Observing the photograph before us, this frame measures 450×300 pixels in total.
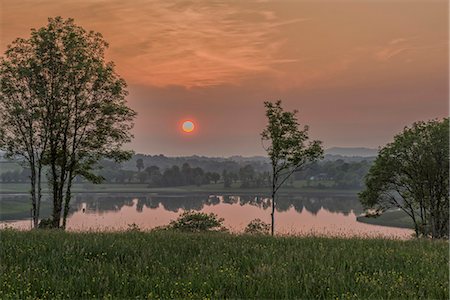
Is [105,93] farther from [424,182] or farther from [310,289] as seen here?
[424,182]

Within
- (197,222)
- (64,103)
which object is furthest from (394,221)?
(64,103)

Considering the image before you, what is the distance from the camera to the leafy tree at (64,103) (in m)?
35.4

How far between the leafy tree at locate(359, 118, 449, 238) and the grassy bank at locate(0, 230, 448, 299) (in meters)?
43.3

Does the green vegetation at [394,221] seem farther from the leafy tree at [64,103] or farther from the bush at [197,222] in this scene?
the leafy tree at [64,103]

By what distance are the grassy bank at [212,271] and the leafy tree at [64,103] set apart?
87.2ft

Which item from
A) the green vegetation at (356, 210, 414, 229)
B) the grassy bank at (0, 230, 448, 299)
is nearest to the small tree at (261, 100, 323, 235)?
the grassy bank at (0, 230, 448, 299)

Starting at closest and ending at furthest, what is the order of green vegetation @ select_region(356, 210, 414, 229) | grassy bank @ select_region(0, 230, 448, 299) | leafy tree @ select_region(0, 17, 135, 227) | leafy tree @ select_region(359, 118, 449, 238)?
grassy bank @ select_region(0, 230, 448, 299) < leafy tree @ select_region(0, 17, 135, 227) < leafy tree @ select_region(359, 118, 449, 238) < green vegetation @ select_region(356, 210, 414, 229)

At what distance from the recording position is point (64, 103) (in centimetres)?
3584

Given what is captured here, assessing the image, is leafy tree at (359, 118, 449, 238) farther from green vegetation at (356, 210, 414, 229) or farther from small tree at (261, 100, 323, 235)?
green vegetation at (356, 210, 414, 229)

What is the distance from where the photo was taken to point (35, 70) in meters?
35.4

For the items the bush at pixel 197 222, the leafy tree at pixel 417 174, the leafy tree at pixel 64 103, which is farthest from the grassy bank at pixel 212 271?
the bush at pixel 197 222

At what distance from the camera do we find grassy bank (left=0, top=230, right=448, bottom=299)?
23.4ft

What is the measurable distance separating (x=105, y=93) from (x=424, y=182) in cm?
4033

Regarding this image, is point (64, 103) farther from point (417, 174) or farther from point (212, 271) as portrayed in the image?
point (417, 174)
